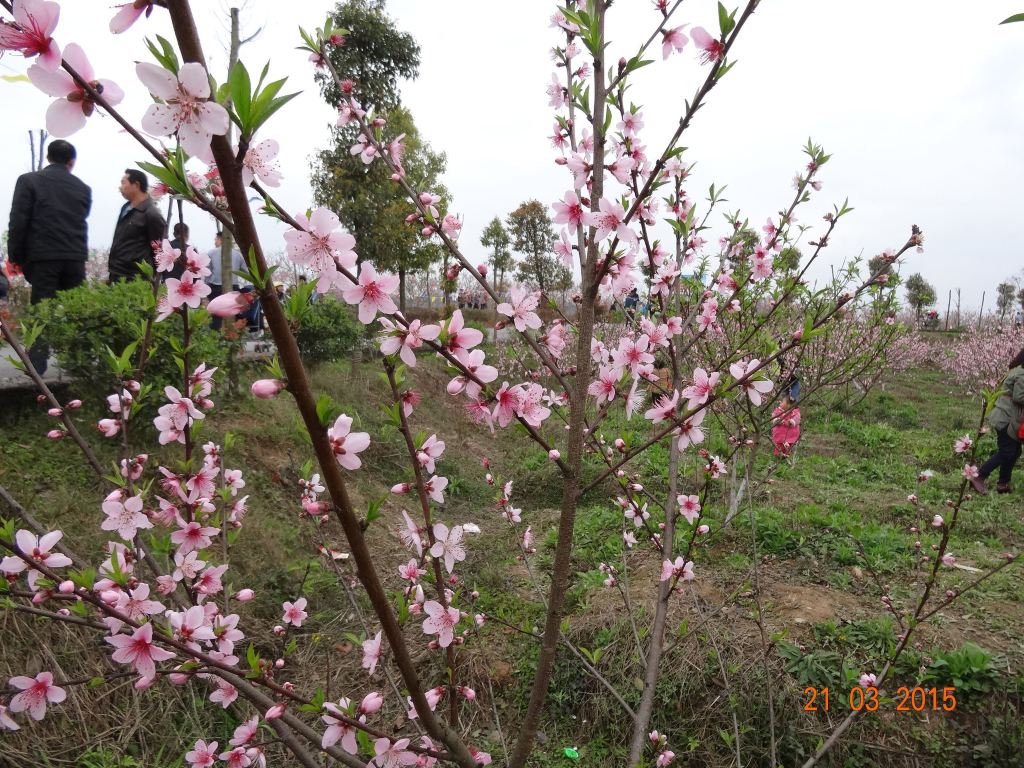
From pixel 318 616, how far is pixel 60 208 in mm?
4020

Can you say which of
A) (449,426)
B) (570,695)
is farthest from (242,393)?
(570,695)

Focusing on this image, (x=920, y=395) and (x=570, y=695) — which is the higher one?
(x=920, y=395)

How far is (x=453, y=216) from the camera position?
2.02m

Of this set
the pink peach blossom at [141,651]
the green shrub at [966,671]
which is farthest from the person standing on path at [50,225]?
the green shrub at [966,671]

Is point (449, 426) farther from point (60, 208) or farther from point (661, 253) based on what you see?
point (661, 253)

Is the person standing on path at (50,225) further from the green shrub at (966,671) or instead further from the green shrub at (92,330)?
the green shrub at (966,671)

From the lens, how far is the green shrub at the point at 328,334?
862 centimetres

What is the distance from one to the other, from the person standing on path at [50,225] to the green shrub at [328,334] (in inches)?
145

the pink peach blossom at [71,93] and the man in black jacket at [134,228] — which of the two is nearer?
the pink peach blossom at [71,93]

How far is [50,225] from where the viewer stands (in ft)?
14.8

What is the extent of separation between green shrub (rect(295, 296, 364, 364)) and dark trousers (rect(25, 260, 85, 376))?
356 centimetres

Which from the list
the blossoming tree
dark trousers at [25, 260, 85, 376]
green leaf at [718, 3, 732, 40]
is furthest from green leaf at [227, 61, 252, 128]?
dark trousers at [25, 260, 85, 376]
